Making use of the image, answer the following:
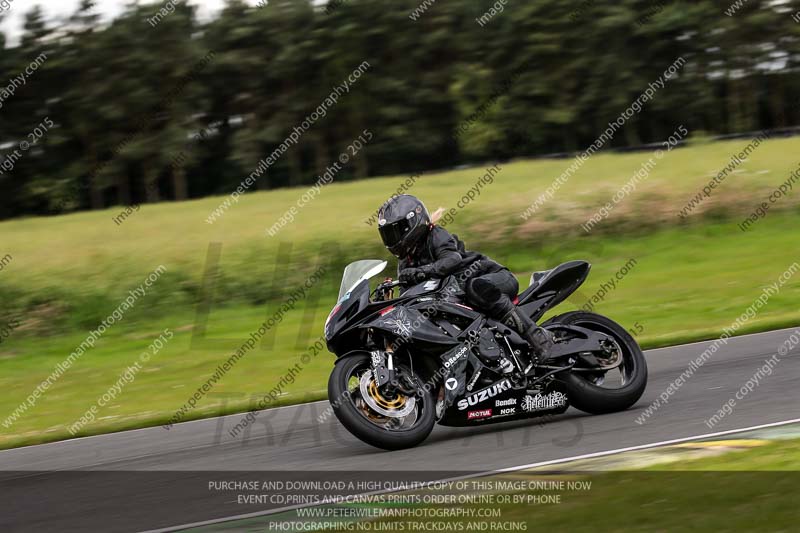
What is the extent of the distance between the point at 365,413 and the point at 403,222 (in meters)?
1.40

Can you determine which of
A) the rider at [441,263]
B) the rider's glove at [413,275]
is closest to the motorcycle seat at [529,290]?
the rider at [441,263]

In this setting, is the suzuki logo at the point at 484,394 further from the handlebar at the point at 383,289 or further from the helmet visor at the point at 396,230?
the helmet visor at the point at 396,230

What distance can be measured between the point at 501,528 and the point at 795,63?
55177mm

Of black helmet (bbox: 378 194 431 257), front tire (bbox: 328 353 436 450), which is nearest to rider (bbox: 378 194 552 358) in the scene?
black helmet (bbox: 378 194 431 257)

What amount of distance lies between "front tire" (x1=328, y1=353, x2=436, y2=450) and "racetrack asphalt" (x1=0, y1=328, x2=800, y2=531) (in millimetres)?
125

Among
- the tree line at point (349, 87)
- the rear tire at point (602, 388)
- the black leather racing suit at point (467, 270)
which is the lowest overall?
the tree line at point (349, 87)

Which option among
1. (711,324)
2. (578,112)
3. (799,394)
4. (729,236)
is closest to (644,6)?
(578,112)

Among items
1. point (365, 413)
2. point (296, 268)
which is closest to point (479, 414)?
point (365, 413)

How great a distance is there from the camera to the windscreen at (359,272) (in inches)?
291

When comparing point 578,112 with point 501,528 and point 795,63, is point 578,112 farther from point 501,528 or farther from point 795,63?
point 501,528

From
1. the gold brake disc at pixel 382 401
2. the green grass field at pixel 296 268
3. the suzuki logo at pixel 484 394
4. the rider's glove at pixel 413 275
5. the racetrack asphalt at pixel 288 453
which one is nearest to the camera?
the racetrack asphalt at pixel 288 453

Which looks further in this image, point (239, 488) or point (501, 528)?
point (239, 488)

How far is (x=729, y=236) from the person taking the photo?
2108cm

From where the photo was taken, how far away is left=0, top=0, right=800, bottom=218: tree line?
2157 inches
